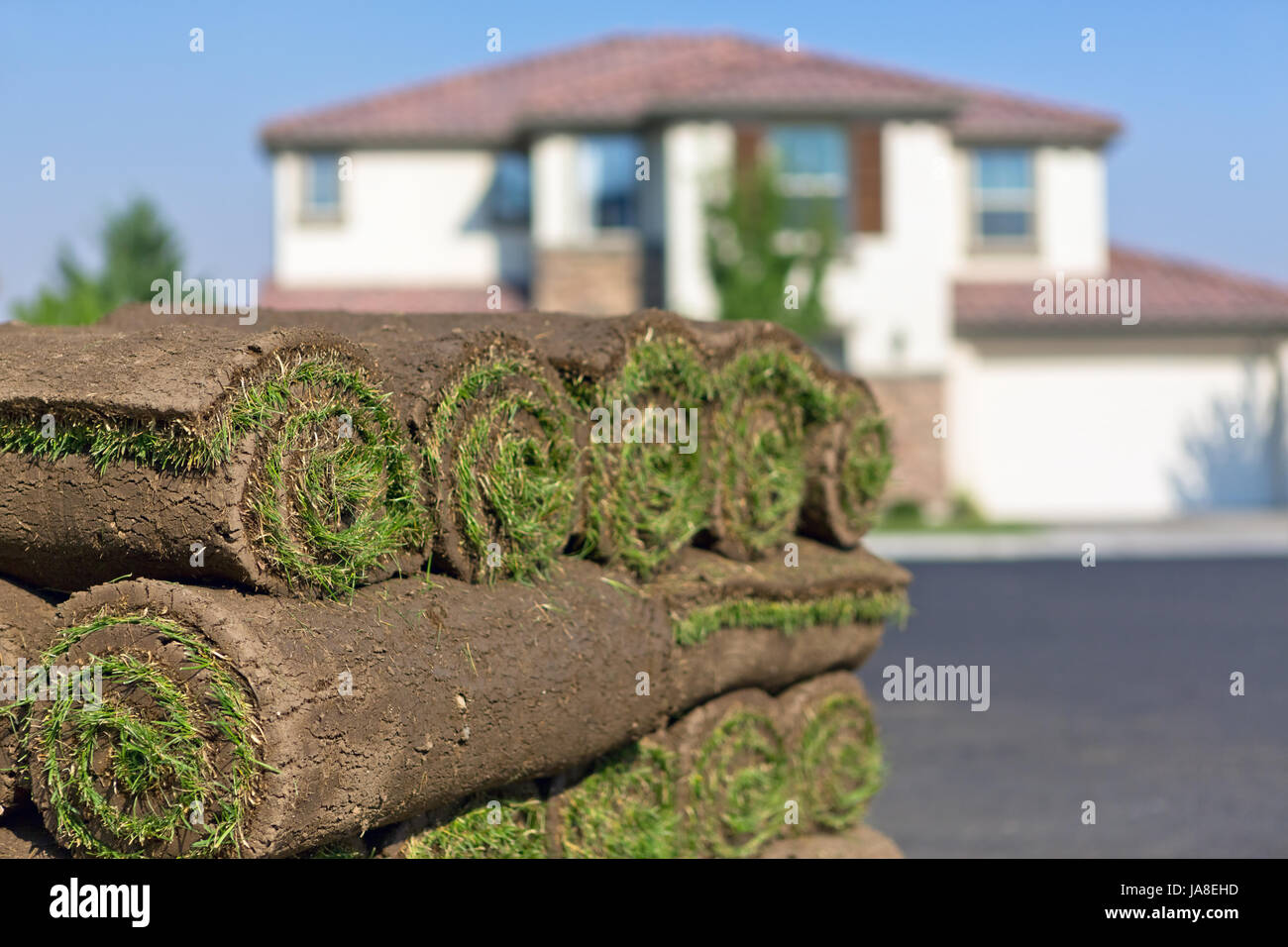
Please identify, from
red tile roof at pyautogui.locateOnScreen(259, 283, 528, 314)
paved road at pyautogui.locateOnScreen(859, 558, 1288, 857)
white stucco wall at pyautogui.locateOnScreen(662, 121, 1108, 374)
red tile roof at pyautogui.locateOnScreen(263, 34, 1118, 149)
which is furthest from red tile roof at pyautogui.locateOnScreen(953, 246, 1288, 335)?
paved road at pyautogui.locateOnScreen(859, 558, 1288, 857)

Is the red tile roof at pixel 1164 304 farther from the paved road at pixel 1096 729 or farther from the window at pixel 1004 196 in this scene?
the paved road at pixel 1096 729

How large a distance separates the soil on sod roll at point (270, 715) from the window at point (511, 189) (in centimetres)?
2469

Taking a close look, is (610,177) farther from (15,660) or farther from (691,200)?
(15,660)

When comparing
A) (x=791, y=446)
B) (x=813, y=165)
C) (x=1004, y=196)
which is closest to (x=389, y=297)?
(x=813, y=165)

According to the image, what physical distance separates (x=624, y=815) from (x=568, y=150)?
22215 millimetres

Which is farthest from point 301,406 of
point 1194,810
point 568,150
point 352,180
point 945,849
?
point 352,180

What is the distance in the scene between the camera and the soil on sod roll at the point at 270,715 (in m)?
3.00

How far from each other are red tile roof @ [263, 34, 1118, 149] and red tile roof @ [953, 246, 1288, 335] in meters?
3.06

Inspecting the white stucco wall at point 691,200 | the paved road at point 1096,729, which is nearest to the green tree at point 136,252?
the white stucco wall at point 691,200

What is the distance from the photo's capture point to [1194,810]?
6.41m

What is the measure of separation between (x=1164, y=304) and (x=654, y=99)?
10537mm

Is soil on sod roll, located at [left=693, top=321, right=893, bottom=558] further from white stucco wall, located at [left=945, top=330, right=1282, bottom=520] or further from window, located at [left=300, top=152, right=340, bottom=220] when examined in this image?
window, located at [left=300, top=152, right=340, bottom=220]

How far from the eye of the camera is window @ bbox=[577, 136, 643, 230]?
25.8 meters
